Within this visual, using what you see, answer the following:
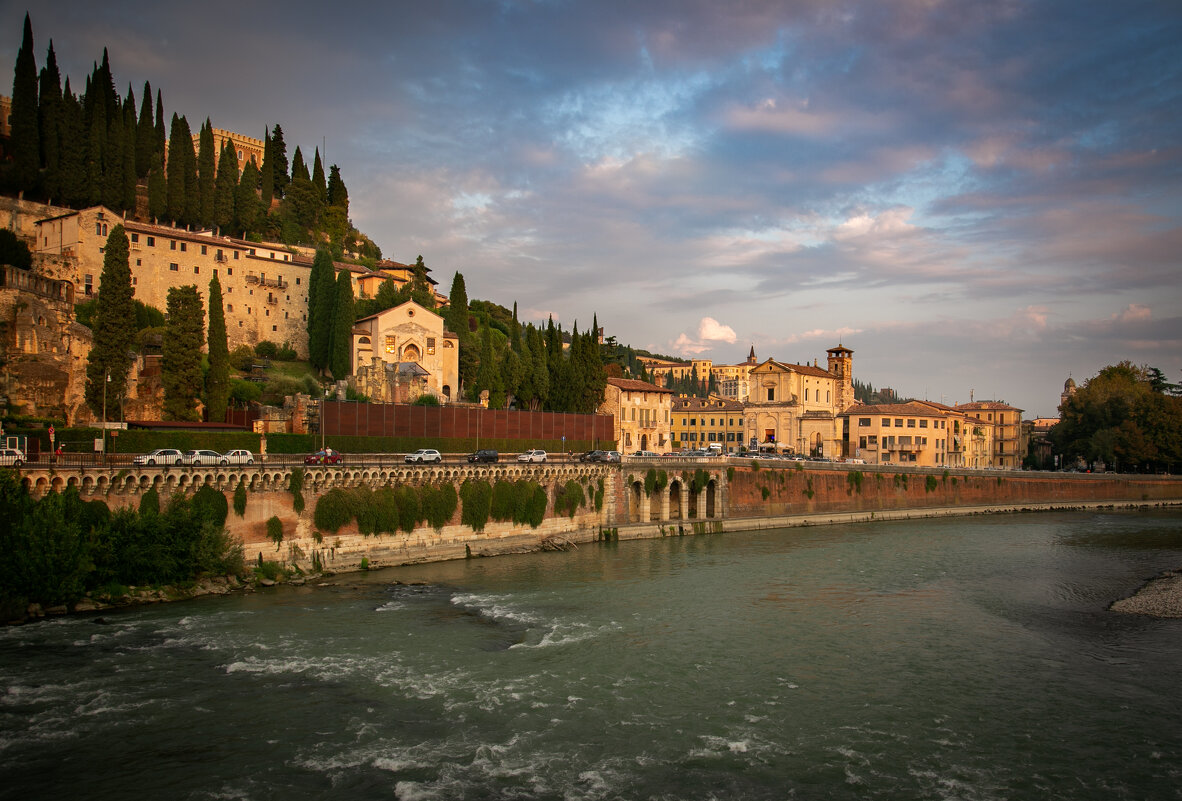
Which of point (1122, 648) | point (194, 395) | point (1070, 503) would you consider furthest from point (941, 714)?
point (1070, 503)

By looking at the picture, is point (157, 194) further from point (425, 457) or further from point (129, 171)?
point (425, 457)

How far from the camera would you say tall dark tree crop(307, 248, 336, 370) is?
2618 inches

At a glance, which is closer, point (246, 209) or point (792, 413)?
point (246, 209)

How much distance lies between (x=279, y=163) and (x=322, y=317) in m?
41.1

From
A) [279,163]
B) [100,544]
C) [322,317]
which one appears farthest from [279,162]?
[100,544]

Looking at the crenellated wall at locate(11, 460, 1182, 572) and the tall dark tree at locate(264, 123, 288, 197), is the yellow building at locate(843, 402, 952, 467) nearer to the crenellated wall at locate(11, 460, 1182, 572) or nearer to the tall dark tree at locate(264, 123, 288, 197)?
the crenellated wall at locate(11, 460, 1182, 572)

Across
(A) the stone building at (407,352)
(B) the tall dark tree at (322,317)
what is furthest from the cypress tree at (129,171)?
(A) the stone building at (407,352)

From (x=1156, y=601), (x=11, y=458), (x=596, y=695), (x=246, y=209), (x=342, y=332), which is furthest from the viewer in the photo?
(x=246, y=209)

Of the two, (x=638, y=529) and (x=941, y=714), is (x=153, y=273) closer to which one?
(x=638, y=529)

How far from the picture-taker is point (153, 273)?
211 ft

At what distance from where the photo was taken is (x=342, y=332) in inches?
2511

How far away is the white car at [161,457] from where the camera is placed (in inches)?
1235

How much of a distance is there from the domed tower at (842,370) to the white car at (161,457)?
74371mm

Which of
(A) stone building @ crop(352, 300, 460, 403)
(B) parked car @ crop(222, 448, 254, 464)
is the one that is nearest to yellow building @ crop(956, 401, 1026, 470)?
(A) stone building @ crop(352, 300, 460, 403)
